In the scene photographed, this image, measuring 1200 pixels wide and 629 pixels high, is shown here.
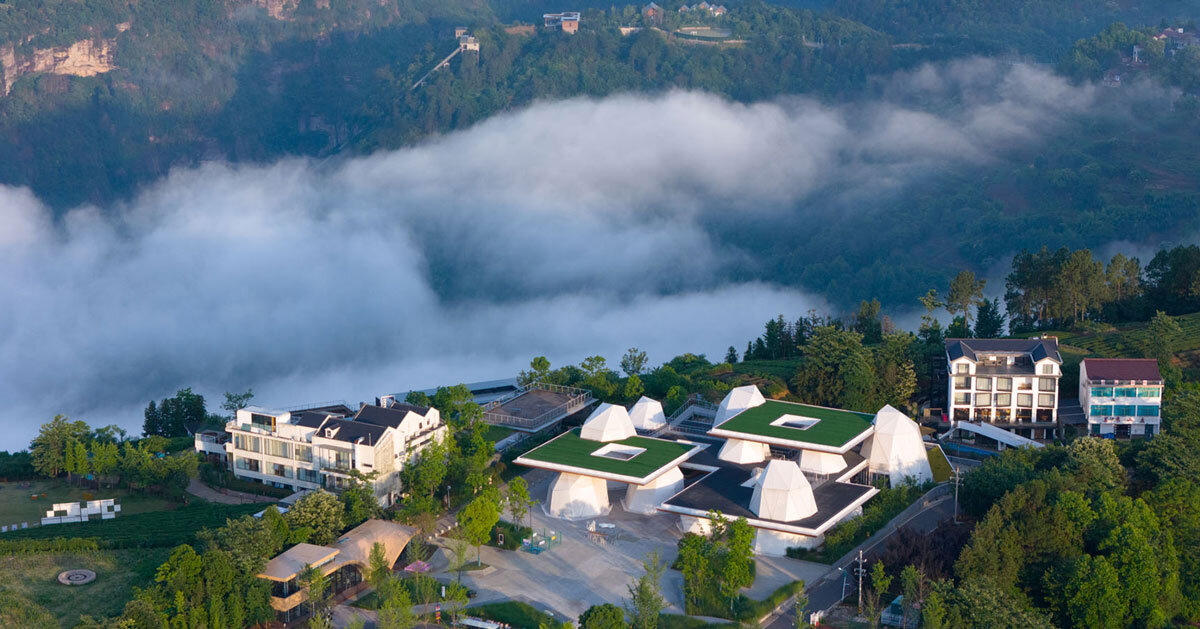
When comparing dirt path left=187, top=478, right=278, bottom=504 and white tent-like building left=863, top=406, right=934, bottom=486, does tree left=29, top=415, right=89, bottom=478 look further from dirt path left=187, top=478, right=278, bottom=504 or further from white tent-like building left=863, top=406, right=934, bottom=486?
white tent-like building left=863, top=406, right=934, bottom=486

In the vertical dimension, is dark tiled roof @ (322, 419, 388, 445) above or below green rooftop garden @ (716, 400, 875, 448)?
above

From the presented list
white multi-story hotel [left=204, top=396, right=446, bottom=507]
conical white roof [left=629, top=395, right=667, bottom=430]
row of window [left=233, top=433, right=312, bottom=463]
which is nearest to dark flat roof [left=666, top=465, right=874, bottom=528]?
conical white roof [left=629, top=395, right=667, bottom=430]

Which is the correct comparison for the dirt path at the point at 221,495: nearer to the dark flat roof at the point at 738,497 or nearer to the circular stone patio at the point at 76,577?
the circular stone patio at the point at 76,577

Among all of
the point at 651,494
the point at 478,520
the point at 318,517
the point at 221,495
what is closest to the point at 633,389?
the point at 651,494

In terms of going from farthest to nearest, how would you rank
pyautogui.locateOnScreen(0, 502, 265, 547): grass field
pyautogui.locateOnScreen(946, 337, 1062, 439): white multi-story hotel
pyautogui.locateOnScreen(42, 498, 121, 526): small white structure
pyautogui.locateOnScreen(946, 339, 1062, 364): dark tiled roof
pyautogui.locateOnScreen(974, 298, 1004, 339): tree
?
1. pyautogui.locateOnScreen(974, 298, 1004, 339): tree
2. pyautogui.locateOnScreen(946, 339, 1062, 364): dark tiled roof
3. pyautogui.locateOnScreen(946, 337, 1062, 439): white multi-story hotel
4. pyautogui.locateOnScreen(42, 498, 121, 526): small white structure
5. pyautogui.locateOnScreen(0, 502, 265, 547): grass field

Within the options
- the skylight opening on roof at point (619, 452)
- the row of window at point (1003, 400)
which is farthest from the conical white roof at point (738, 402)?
the row of window at point (1003, 400)

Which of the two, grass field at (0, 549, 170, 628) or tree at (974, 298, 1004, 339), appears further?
tree at (974, 298, 1004, 339)

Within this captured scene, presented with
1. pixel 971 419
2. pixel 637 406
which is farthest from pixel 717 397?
pixel 971 419
